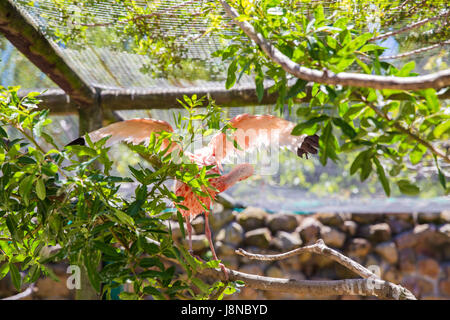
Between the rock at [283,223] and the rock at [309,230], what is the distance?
0.08 metres

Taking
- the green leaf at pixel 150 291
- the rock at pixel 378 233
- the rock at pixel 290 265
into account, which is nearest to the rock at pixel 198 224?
the rock at pixel 290 265

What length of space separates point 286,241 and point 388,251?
3.37 feet

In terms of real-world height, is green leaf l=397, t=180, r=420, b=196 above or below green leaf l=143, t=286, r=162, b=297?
above

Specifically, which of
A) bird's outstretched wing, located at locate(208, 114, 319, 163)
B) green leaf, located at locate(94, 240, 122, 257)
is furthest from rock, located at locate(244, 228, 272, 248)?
green leaf, located at locate(94, 240, 122, 257)

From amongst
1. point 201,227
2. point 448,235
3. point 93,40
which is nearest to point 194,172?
point 93,40

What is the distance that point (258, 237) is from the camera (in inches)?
173

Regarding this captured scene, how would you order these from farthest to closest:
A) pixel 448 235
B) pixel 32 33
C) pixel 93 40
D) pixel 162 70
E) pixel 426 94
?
pixel 448 235, pixel 162 70, pixel 93 40, pixel 32 33, pixel 426 94

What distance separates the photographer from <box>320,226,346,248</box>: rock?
14.2 ft

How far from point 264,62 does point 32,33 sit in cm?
133

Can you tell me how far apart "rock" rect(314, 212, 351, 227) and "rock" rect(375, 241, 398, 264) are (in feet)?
1.41

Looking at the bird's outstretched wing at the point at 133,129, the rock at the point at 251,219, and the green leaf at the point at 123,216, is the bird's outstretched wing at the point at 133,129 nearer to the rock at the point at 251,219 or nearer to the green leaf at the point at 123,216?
the green leaf at the point at 123,216

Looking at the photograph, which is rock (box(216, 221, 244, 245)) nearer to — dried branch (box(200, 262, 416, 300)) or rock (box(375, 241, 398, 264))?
rock (box(375, 241, 398, 264))

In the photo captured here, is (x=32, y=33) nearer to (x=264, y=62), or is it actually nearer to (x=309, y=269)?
(x=264, y=62)

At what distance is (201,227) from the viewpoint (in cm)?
445
